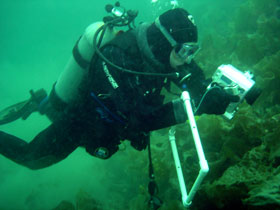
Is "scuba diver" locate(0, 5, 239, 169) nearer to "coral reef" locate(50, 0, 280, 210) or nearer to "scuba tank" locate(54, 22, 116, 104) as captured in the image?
"scuba tank" locate(54, 22, 116, 104)

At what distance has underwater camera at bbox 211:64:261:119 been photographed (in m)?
2.23

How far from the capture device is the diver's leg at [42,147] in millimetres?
3426

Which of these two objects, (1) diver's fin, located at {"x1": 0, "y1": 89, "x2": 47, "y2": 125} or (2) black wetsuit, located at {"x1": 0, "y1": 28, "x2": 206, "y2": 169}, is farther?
(1) diver's fin, located at {"x1": 0, "y1": 89, "x2": 47, "y2": 125}

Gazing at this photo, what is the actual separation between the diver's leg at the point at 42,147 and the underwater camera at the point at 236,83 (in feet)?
8.17

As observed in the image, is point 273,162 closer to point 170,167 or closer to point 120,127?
point 120,127

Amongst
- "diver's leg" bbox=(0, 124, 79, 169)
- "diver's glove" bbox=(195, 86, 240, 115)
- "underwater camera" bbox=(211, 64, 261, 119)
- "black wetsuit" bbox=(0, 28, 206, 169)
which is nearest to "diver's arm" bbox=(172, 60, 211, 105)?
"black wetsuit" bbox=(0, 28, 206, 169)

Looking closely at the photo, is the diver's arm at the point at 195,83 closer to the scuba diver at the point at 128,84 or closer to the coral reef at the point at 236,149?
the scuba diver at the point at 128,84

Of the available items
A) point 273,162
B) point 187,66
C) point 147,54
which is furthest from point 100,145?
point 273,162

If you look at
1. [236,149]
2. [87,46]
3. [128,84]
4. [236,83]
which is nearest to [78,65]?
[87,46]

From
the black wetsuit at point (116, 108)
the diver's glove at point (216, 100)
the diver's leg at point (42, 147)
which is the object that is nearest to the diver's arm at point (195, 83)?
the black wetsuit at point (116, 108)

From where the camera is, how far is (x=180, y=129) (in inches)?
214

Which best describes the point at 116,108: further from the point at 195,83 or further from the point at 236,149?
the point at 236,149

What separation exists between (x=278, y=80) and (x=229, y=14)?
10.0 metres

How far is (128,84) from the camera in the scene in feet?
7.72
